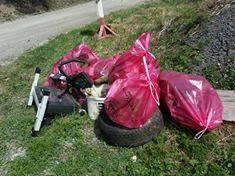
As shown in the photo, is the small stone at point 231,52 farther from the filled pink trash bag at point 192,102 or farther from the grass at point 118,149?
the filled pink trash bag at point 192,102

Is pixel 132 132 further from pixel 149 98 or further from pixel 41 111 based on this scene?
pixel 41 111

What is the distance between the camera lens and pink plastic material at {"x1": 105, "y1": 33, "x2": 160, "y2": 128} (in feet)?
14.7

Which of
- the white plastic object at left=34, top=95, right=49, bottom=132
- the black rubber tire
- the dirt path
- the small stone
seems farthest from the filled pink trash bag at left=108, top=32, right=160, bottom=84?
the dirt path

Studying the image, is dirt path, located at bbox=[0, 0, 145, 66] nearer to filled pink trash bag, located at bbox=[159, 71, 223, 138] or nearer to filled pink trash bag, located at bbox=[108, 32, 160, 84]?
filled pink trash bag, located at bbox=[108, 32, 160, 84]

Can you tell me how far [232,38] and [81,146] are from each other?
7.39 feet

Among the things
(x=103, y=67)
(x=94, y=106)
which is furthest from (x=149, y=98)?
(x=103, y=67)

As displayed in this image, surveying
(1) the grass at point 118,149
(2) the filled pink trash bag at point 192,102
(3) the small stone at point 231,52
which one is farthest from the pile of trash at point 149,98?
(3) the small stone at point 231,52

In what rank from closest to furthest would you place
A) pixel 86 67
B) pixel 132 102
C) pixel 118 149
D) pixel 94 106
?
1. pixel 132 102
2. pixel 118 149
3. pixel 94 106
4. pixel 86 67

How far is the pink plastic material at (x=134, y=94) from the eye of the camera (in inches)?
176

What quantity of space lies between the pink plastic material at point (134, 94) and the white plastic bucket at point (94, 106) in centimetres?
40

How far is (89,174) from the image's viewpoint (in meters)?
4.48

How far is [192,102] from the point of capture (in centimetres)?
454

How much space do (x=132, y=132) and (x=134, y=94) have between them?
385mm

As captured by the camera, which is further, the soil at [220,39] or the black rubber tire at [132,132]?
the soil at [220,39]
